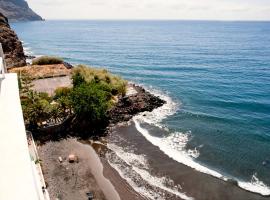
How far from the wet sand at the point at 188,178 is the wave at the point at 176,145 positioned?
85 centimetres

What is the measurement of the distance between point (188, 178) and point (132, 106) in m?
22.3

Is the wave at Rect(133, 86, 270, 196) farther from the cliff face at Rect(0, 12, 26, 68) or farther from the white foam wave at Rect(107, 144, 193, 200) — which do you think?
the cliff face at Rect(0, 12, 26, 68)

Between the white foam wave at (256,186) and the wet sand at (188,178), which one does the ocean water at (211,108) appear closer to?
the white foam wave at (256,186)

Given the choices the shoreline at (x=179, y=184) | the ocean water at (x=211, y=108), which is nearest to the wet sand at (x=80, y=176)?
the shoreline at (x=179, y=184)

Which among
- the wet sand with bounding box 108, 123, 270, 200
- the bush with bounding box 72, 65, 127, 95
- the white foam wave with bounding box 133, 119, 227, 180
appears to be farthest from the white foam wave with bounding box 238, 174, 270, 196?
the bush with bounding box 72, 65, 127, 95

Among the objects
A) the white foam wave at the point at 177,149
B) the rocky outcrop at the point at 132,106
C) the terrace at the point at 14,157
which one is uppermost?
the terrace at the point at 14,157

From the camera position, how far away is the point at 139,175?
3847cm

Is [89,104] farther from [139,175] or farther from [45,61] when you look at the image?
[45,61]

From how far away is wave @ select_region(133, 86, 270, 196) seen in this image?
122 feet

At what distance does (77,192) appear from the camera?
34.3 meters

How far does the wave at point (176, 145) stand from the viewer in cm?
3719

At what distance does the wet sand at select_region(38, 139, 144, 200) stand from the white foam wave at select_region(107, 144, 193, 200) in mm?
866

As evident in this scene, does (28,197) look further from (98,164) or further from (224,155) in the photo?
(224,155)

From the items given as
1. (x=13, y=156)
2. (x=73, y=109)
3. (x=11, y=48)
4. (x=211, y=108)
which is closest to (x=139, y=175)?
(x=73, y=109)
